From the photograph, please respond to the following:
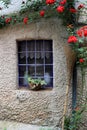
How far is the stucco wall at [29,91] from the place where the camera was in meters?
5.79

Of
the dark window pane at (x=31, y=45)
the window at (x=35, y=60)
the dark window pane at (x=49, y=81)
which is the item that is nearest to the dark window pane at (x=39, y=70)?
the window at (x=35, y=60)

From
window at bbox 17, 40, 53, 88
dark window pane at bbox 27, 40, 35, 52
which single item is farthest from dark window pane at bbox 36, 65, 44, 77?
dark window pane at bbox 27, 40, 35, 52

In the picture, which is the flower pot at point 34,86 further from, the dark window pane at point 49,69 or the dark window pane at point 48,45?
the dark window pane at point 48,45

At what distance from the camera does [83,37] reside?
5.16 meters

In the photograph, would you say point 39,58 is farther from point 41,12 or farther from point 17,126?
point 17,126

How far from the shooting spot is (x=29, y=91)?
5.94 m

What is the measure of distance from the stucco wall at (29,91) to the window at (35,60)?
0.16m

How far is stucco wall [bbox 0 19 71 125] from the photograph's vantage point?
579 cm

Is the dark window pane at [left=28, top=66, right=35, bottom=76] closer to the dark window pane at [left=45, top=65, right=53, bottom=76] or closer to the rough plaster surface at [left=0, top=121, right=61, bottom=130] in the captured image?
the dark window pane at [left=45, top=65, right=53, bottom=76]

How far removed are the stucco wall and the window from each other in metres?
0.16

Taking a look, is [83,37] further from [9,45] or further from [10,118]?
[10,118]

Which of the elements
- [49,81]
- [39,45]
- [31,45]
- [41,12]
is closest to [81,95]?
[49,81]

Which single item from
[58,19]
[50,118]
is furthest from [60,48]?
[50,118]

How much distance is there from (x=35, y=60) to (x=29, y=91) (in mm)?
593
